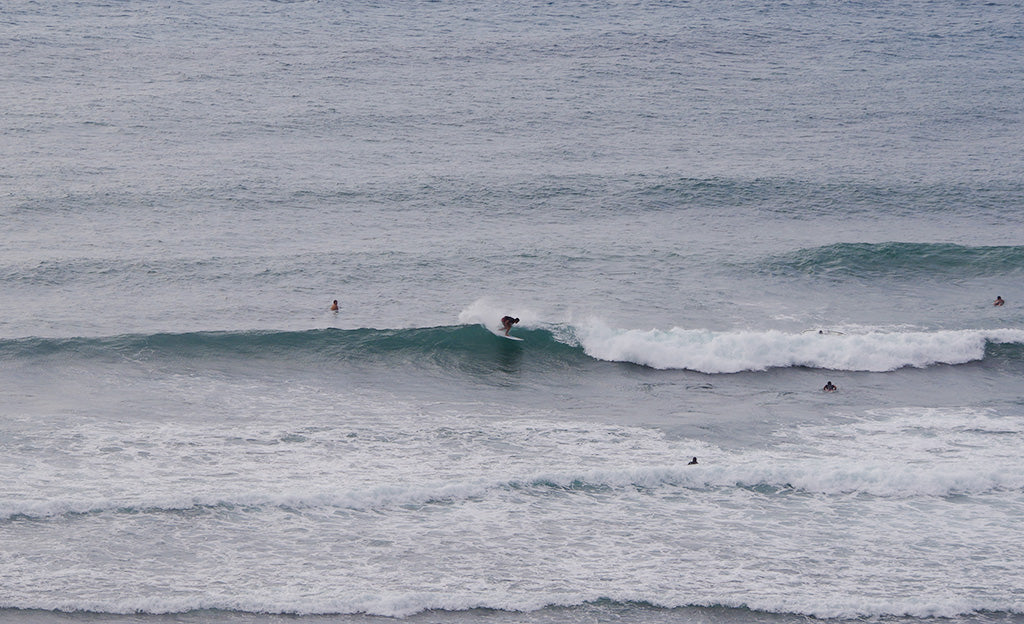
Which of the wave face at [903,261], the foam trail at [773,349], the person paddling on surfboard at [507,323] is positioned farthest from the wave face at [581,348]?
the wave face at [903,261]

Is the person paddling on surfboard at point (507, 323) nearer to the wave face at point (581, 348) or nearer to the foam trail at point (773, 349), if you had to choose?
the wave face at point (581, 348)

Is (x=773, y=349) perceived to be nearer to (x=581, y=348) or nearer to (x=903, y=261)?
(x=581, y=348)

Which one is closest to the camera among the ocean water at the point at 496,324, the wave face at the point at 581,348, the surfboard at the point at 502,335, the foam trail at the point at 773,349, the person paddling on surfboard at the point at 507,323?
the ocean water at the point at 496,324

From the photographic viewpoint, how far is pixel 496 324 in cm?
2442

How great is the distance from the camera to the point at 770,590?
15.5 m

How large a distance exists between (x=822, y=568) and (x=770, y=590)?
107cm

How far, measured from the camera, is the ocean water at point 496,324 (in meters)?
16.0

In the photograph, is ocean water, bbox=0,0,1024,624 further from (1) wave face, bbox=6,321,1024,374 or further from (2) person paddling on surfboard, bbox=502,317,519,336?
(2) person paddling on surfboard, bbox=502,317,519,336

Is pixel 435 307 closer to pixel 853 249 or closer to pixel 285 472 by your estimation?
pixel 285 472

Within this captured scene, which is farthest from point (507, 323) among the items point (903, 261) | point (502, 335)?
point (903, 261)

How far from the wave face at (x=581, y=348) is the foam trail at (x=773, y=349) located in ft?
0.07

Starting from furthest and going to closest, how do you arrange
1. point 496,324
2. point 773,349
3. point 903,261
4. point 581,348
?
point 903,261
point 496,324
point 581,348
point 773,349

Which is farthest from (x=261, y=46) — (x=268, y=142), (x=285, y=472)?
(x=285, y=472)

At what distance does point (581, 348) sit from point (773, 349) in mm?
4088
